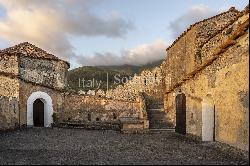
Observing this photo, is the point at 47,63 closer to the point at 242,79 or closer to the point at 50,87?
the point at 50,87

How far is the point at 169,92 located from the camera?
67.0ft

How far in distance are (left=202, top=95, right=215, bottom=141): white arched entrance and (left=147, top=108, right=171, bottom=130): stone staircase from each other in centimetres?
543

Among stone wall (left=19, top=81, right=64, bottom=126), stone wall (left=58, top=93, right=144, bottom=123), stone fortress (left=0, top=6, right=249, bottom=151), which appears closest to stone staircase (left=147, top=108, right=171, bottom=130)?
stone fortress (left=0, top=6, right=249, bottom=151)

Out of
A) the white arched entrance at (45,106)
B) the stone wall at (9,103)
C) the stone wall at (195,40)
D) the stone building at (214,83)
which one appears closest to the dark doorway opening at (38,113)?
the white arched entrance at (45,106)

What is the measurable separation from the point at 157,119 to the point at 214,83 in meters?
8.05

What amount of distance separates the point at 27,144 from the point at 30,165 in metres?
4.53

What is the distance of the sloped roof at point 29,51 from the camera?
71.4 ft

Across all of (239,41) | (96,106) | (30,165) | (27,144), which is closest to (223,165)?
(239,41)

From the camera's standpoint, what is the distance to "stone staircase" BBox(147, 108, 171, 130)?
18.5 meters

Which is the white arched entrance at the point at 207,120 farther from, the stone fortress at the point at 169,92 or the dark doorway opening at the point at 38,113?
the dark doorway opening at the point at 38,113

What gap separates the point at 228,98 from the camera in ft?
34.8

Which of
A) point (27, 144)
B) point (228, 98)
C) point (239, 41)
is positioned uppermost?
point (239, 41)

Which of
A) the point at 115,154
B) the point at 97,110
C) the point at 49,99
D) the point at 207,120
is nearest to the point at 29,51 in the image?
the point at 49,99

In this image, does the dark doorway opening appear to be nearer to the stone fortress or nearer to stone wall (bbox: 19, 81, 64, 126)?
the stone fortress
